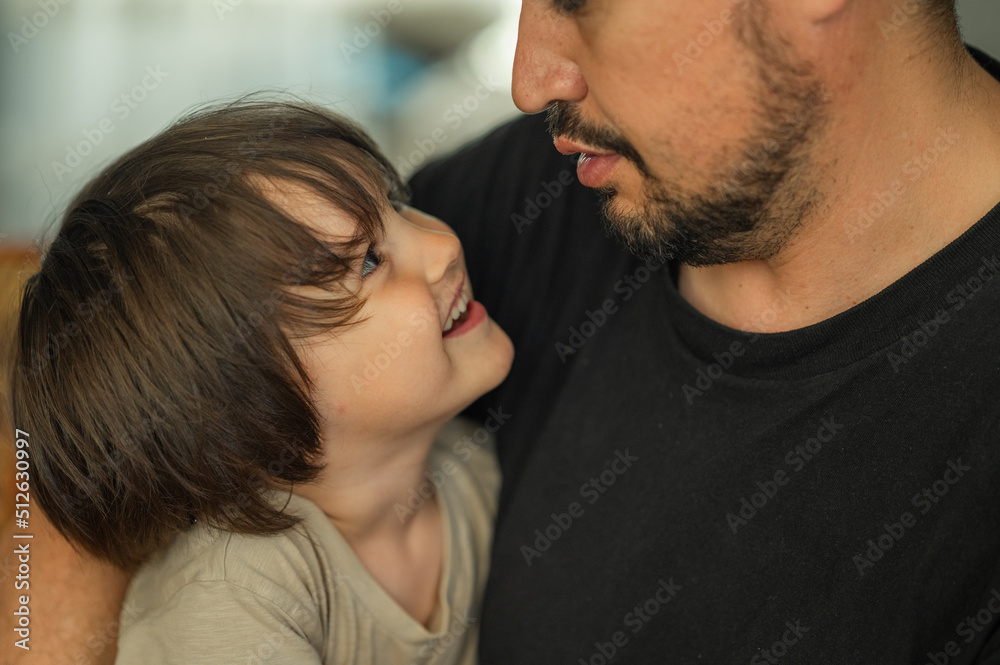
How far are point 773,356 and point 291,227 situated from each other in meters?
0.57

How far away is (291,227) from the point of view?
0.98 meters

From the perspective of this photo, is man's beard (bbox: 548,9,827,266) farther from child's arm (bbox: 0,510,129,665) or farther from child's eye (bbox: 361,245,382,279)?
child's arm (bbox: 0,510,129,665)

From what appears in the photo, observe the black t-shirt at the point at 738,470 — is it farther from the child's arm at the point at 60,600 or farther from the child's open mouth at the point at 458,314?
the child's arm at the point at 60,600

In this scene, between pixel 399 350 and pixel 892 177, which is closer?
pixel 892 177

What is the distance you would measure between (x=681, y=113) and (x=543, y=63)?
18cm

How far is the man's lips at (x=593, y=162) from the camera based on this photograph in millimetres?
977

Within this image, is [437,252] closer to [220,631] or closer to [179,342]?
[179,342]

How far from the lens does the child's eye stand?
1030 mm

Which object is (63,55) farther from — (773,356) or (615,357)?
(773,356)

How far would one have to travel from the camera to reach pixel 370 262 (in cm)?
104

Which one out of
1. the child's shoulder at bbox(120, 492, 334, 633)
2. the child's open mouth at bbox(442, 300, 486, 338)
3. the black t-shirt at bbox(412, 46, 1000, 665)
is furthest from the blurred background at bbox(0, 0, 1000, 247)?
the child's shoulder at bbox(120, 492, 334, 633)

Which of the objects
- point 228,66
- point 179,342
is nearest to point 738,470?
point 179,342

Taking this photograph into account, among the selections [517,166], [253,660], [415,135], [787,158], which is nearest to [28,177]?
[415,135]

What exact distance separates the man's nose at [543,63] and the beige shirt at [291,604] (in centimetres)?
59
